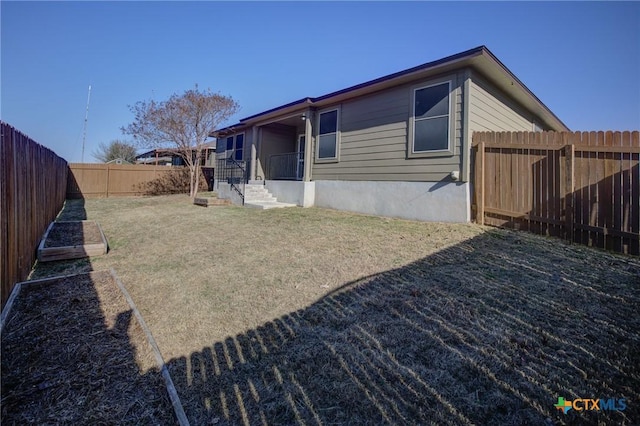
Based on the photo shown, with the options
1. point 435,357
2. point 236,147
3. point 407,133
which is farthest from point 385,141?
point 236,147

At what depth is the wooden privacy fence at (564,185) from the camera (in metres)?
4.82

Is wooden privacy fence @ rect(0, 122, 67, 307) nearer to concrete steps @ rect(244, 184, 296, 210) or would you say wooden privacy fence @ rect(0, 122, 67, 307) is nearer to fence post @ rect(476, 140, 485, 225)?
concrete steps @ rect(244, 184, 296, 210)

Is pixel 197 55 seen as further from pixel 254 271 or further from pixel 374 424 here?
pixel 374 424

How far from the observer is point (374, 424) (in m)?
1.78

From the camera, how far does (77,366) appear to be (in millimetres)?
2260

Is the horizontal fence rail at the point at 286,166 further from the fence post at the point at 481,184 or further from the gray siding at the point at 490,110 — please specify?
the fence post at the point at 481,184

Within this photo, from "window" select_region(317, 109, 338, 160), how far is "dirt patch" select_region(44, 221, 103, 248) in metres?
7.00

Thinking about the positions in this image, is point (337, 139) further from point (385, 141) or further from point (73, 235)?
point (73, 235)

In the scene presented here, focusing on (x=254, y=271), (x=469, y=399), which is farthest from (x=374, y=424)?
(x=254, y=271)

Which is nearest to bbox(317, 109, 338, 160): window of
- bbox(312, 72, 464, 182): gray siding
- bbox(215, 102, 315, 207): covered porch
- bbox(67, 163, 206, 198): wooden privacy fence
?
bbox(312, 72, 464, 182): gray siding

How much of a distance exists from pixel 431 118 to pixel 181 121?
12676 millimetres

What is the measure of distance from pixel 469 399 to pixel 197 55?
53.5ft

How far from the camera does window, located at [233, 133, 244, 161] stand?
15646 mm

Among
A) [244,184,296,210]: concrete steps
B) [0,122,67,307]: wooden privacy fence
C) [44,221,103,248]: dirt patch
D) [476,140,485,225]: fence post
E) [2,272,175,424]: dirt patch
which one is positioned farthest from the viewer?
[244,184,296,210]: concrete steps
